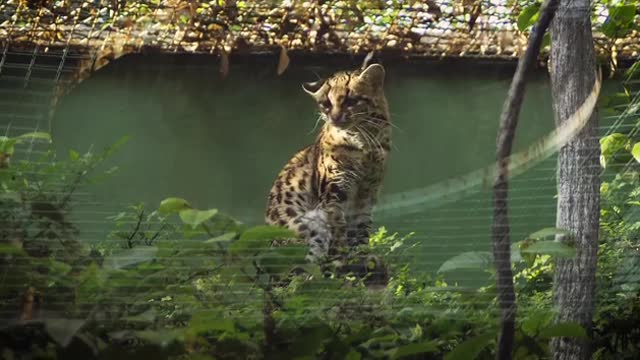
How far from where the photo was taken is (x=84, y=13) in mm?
2322

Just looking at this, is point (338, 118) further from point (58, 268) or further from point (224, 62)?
point (58, 268)

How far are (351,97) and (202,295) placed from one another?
1.84m

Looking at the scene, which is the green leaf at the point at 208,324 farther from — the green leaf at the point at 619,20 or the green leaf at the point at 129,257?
the green leaf at the point at 619,20

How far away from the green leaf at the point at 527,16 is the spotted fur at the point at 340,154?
98cm

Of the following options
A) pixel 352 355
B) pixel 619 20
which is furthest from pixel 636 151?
Answer: pixel 352 355

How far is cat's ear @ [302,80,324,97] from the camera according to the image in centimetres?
352

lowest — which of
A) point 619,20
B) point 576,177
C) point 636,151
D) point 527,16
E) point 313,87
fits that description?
point 576,177

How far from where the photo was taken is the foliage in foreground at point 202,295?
1.78 meters

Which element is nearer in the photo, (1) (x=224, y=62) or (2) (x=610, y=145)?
(2) (x=610, y=145)

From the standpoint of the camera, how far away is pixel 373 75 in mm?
3502

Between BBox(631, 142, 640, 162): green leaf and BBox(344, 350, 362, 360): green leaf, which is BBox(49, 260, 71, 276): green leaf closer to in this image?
BBox(344, 350, 362, 360): green leaf

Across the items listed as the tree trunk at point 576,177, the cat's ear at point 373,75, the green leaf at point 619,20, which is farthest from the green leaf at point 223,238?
the cat's ear at point 373,75

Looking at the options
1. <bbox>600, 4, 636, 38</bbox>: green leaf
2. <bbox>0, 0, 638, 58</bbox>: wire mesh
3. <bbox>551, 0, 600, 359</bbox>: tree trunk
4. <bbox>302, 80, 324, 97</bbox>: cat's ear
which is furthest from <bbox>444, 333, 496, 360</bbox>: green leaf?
<bbox>302, 80, 324, 97</bbox>: cat's ear

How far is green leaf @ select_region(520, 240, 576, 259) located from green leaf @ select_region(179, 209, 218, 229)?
69cm
